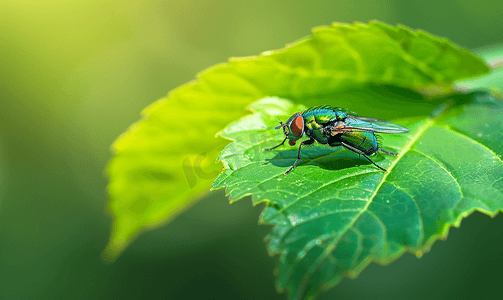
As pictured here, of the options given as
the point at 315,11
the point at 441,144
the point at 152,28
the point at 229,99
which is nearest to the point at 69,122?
the point at 152,28

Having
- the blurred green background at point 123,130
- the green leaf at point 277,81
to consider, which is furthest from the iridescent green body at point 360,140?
the blurred green background at point 123,130

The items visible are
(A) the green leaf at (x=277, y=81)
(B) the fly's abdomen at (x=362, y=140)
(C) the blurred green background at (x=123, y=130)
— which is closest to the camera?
(A) the green leaf at (x=277, y=81)

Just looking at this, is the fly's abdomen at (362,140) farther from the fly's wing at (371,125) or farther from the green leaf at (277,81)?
the green leaf at (277,81)

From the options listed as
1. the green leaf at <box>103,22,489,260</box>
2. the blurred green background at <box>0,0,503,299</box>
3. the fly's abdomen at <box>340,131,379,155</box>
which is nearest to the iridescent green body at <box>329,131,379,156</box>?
the fly's abdomen at <box>340,131,379,155</box>

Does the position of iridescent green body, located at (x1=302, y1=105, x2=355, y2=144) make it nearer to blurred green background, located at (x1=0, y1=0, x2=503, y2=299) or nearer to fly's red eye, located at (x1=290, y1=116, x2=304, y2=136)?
fly's red eye, located at (x1=290, y1=116, x2=304, y2=136)

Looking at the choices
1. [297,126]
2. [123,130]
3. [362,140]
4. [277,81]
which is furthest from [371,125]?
[123,130]

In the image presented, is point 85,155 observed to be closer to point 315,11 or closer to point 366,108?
point 315,11
